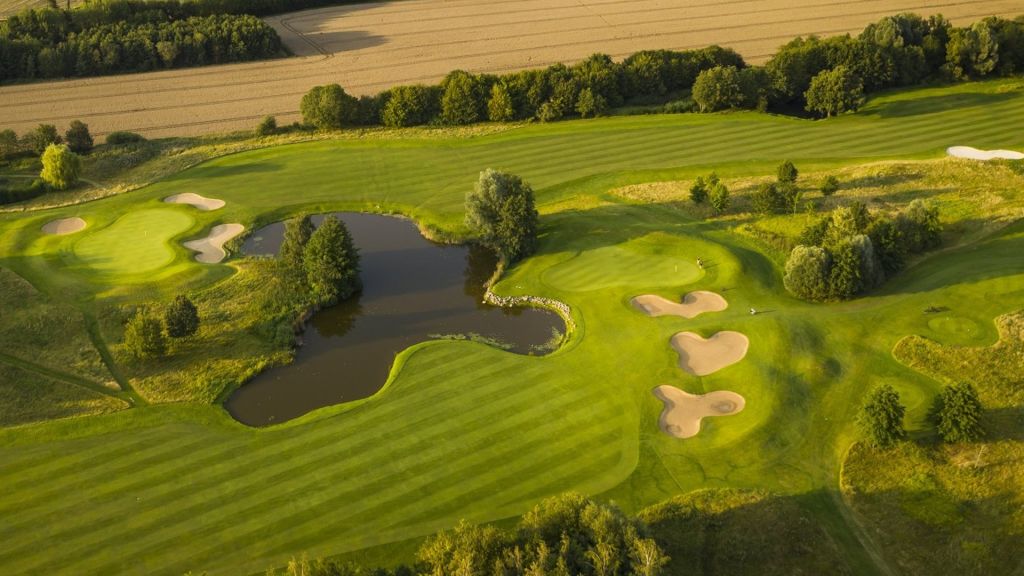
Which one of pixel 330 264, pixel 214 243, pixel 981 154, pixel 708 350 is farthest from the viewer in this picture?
pixel 981 154

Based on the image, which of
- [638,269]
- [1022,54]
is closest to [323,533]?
[638,269]

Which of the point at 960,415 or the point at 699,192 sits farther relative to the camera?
the point at 699,192

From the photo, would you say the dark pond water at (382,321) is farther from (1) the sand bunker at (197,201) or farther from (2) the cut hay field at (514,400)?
(1) the sand bunker at (197,201)

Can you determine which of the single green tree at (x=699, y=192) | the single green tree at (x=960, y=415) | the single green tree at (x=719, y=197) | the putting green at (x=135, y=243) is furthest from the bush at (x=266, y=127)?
the single green tree at (x=960, y=415)

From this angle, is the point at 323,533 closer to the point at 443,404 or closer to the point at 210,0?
the point at 443,404

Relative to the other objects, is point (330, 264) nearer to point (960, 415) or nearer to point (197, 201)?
point (197, 201)

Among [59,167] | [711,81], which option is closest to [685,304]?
[711,81]
